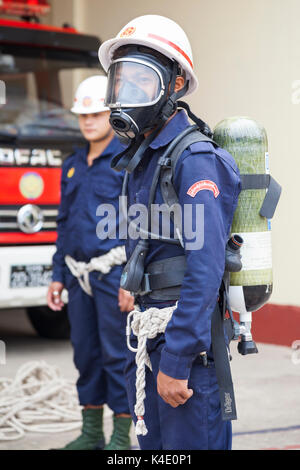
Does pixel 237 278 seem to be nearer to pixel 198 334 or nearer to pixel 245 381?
pixel 198 334

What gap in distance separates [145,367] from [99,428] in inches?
76.0

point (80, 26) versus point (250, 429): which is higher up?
point (80, 26)

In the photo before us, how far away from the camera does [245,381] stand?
21.0 ft

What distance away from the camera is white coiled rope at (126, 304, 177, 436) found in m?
A: 2.85

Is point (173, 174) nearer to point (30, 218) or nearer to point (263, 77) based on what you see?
point (30, 218)

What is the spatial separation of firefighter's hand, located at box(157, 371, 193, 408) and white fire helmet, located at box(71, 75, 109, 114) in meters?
2.33

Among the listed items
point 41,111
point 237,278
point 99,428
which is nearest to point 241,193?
point 237,278

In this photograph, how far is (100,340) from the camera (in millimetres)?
4660

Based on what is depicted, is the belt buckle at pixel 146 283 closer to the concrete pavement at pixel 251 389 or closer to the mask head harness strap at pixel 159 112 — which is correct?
the mask head harness strap at pixel 159 112

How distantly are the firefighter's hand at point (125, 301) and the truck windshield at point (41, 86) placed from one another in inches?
111

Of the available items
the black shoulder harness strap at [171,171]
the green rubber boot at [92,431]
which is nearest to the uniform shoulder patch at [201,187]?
the black shoulder harness strap at [171,171]

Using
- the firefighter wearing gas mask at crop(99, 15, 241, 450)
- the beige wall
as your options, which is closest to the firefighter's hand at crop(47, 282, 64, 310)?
the firefighter wearing gas mask at crop(99, 15, 241, 450)

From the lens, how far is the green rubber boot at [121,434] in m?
4.61

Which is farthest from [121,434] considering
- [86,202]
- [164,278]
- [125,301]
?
[164,278]
